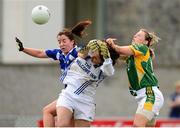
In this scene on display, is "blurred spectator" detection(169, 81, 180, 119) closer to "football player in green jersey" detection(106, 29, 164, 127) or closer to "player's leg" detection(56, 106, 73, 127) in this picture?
"football player in green jersey" detection(106, 29, 164, 127)

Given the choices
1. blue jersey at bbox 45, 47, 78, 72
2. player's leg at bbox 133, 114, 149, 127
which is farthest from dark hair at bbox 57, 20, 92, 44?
player's leg at bbox 133, 114, 149, 127

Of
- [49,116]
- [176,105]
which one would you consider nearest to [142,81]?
[49,116]

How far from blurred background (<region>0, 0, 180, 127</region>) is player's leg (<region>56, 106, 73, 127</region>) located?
10010mm

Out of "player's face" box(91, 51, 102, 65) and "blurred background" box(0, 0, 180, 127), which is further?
"blurred background" box(0, 0, 180, 127)

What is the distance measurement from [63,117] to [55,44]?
33.1 ft

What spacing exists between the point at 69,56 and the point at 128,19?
11062 mm

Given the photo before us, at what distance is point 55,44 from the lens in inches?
923

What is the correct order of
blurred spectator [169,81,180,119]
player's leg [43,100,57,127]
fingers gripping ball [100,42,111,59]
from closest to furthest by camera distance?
fingers gripping ball [100,42,111,59] → player's leg [43,100,57,127] → blurred spectator [169,81,180,119]

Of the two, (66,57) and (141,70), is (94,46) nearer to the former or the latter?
(66,57)

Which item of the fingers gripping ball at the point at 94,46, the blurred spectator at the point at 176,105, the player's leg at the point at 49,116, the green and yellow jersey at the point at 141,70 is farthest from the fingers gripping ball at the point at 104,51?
the blurred spectator at the point at 176,105

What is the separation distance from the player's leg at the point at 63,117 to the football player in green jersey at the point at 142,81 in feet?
2.88

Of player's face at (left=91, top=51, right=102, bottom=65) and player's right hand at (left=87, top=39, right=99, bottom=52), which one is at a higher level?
player's right hand at (left=87, top=39, right=99, bottom=52)

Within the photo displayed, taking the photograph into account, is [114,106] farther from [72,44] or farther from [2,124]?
[72,44]

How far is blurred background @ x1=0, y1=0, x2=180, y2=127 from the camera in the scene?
78.4 feet
